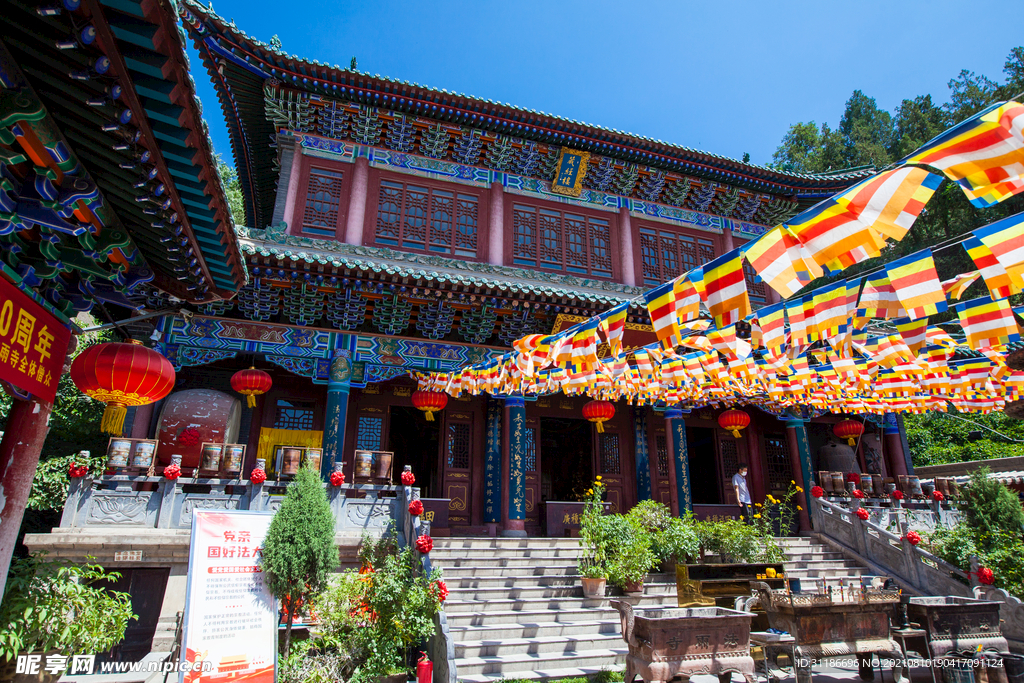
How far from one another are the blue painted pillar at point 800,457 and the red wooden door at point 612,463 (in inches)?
166

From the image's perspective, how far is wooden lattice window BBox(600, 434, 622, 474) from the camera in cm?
1367

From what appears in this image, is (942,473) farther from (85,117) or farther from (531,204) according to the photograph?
(85,117)

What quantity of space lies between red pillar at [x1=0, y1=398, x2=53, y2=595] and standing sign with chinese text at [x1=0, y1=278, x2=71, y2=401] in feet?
0.66

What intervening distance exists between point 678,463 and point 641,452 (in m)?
1.25

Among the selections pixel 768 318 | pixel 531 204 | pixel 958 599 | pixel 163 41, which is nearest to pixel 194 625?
pixel 163 41

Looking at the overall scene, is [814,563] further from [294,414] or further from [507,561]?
[294,414]

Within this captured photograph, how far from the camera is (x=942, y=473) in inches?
874

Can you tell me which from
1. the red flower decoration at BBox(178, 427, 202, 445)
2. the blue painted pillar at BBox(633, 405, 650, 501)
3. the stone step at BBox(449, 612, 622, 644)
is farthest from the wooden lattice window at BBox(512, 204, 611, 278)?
the stone step at BBox(449, 612, 622, 644)

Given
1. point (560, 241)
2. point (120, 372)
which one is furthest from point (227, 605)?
point (560, 241)

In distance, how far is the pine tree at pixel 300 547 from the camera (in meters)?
5.55

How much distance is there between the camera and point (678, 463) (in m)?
12.6

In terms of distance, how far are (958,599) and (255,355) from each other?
11501mm

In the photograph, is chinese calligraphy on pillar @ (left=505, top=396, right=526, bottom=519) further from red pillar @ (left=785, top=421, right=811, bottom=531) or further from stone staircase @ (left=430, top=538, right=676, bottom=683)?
red pillar @ (left=785, top=421, right=811, bottom=531)

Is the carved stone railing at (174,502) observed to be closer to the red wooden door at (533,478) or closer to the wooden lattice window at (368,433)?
the wooden lattice window at (368,433)
